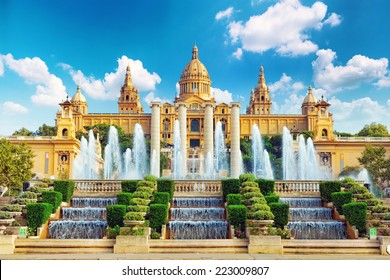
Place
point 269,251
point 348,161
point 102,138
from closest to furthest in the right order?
point 269,251 < point 348,161 < point 102,138

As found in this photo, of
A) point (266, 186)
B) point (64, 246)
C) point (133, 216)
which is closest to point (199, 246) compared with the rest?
point (133, 216)

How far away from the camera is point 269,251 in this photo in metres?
21.2

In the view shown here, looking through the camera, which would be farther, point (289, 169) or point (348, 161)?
point (348, 161)

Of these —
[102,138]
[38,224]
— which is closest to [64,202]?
[38,224]

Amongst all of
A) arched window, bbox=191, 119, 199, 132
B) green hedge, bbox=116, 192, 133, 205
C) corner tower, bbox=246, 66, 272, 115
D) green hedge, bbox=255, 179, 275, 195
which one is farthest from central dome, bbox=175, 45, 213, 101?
green hedge, bbox=116, 192, 133, 205

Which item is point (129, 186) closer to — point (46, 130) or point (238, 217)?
point (238, 217)

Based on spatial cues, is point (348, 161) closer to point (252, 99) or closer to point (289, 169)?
point (289, 169)

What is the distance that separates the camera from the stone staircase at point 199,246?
21309 mm

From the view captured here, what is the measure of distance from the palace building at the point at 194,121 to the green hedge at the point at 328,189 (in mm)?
24069

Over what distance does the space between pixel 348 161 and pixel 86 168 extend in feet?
133

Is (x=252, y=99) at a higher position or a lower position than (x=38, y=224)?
higher

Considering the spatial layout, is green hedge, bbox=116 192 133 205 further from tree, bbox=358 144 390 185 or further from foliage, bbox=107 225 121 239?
tree, bbox=358 144 390 185

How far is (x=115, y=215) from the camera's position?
25.0m

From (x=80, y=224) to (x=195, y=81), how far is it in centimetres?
12569
